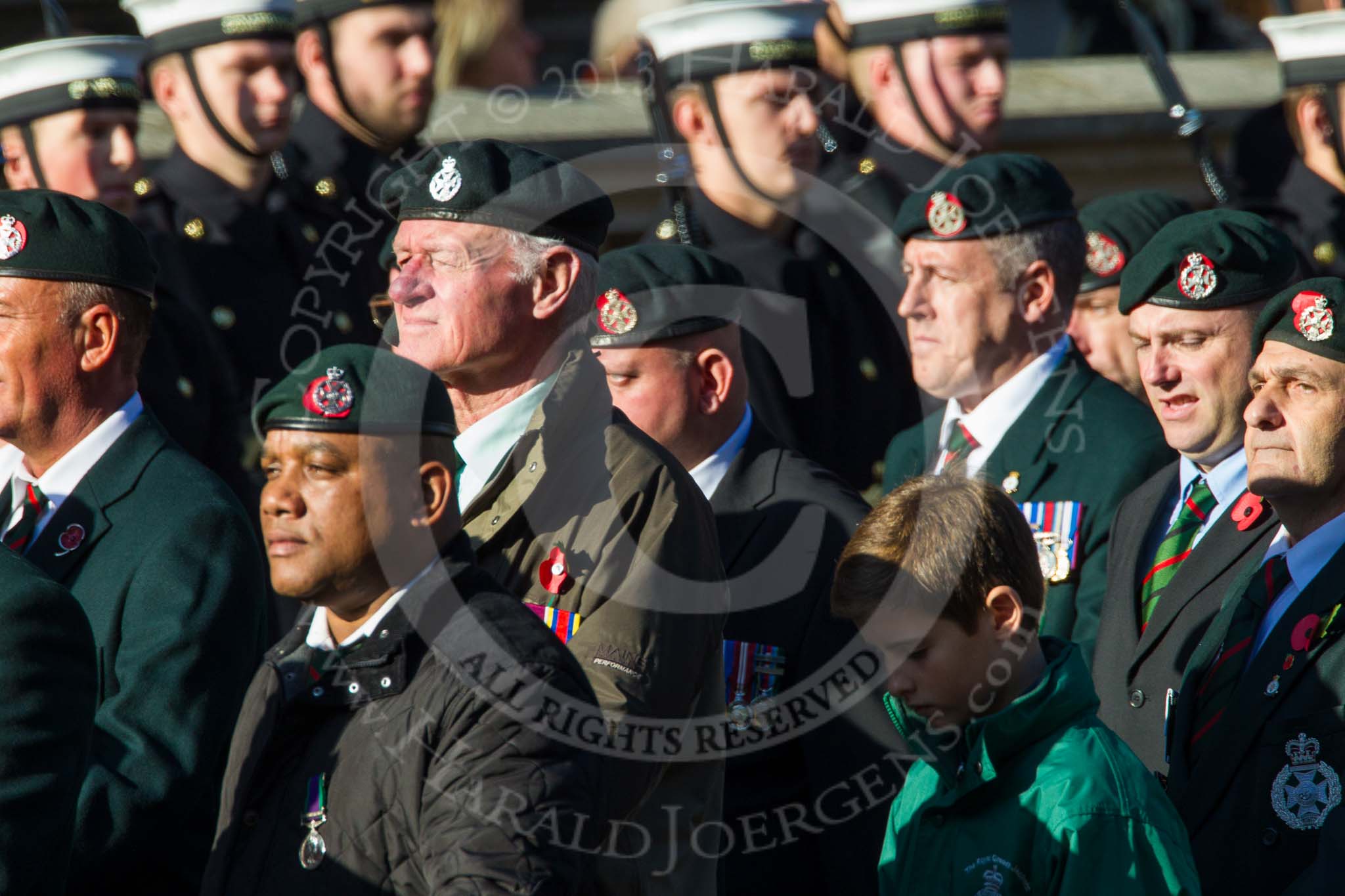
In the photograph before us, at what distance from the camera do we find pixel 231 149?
6.68 metres

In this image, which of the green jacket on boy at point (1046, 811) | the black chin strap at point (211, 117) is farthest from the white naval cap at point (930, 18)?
the green jacket on boy at point (1046, 811)

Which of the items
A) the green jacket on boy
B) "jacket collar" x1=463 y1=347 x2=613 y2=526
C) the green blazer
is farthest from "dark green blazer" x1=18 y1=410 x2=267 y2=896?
the green blazer

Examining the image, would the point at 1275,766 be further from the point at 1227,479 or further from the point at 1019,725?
the point at 1227,479

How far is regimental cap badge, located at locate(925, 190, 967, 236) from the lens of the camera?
18.3 feet

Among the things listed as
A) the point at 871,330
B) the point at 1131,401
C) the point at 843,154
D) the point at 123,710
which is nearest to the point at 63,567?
the point at 123,710

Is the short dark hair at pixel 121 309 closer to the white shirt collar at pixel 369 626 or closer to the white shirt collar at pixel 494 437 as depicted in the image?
the white shirt collar at pixel 494 437

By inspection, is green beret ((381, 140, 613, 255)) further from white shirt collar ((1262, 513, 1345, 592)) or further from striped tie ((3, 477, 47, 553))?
white shirt collar ((1262, 513, 1345, 592))

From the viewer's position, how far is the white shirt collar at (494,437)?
3971 mm

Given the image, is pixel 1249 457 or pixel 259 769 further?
pixel 1249 457

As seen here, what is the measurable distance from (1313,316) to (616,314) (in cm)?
163

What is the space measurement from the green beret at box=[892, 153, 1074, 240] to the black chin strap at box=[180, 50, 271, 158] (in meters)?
2.20

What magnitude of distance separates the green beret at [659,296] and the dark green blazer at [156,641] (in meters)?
1.10

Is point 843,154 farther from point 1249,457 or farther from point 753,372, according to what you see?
point 1249,457

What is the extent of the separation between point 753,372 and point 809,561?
163cm
